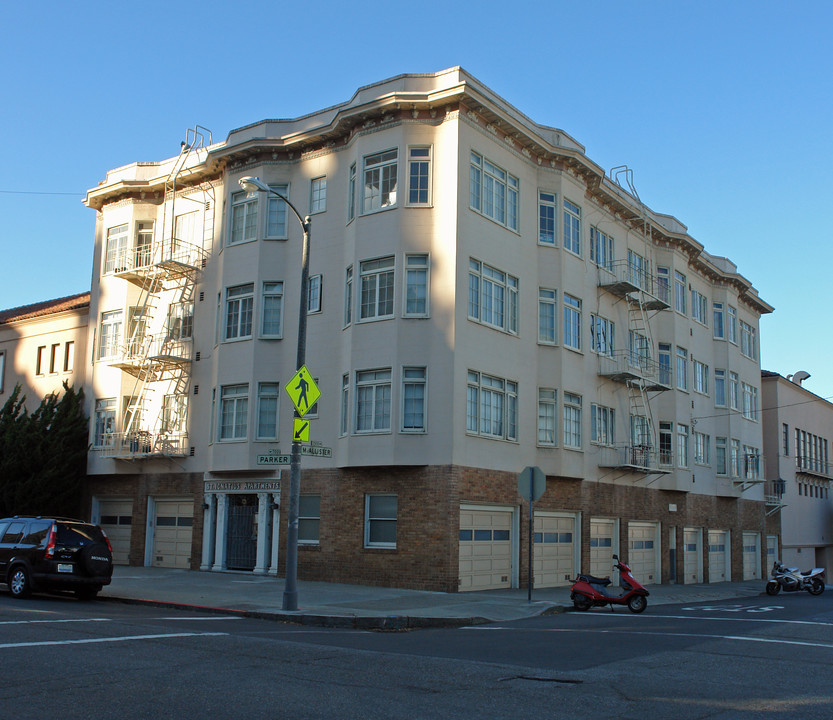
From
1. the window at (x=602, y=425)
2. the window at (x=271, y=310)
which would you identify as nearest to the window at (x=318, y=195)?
the window at (x=271, y=310)

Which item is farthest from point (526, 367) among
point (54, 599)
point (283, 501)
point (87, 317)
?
point (87, 317)

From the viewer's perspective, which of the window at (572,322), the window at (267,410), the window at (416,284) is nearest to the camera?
the window at (416,284)

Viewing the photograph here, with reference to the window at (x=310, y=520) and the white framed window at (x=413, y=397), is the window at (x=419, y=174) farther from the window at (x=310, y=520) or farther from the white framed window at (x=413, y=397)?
the window at (x=310, y=520)

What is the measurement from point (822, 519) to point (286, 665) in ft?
164

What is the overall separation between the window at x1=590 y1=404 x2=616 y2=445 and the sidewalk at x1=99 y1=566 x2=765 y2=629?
18.7 ft

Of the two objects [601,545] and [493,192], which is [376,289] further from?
[601,545]

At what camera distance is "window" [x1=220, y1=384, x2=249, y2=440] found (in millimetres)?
26625

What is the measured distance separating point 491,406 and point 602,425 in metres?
7.02

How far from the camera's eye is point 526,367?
25578 mm

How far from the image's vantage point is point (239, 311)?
2733cm

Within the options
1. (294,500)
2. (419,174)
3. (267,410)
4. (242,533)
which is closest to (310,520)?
(242,533)

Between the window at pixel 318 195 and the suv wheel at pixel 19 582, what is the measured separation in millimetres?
13670

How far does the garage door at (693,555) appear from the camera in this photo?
35.5 meters

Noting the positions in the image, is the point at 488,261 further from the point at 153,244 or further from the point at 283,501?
the point at 153,244
